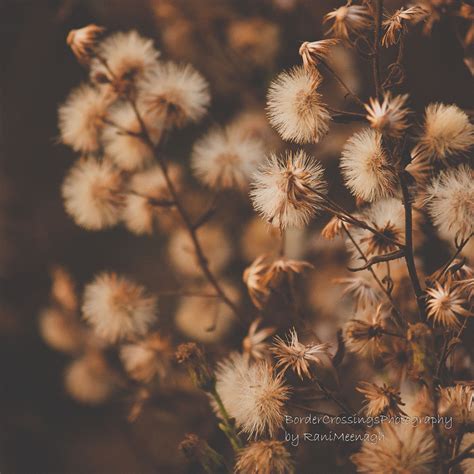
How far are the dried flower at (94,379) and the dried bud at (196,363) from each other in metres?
0.51

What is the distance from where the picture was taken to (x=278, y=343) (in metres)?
0.67

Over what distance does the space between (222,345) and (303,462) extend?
1.10ft

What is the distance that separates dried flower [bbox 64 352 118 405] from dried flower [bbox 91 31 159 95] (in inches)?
22.7

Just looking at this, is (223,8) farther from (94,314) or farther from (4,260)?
(4,260)

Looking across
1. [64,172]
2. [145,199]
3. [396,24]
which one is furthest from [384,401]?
[64,172]

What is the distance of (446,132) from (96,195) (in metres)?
0.56

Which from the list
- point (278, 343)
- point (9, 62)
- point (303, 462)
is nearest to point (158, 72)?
point (278, 343)

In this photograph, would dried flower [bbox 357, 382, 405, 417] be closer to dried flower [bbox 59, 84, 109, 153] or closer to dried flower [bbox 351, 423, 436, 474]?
dried flower [bbox 351, 423, 436, 474]

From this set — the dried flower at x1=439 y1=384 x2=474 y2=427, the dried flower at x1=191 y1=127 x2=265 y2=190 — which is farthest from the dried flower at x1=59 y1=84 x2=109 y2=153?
the dried flower at x1=439 y1=384 x2=474 y2=427

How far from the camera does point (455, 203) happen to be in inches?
24.9

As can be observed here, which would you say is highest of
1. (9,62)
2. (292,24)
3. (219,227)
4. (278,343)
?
(9,62)

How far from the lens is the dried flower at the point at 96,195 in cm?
93

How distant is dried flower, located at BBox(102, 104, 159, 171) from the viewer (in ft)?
3.06

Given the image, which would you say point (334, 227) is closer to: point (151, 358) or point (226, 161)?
point (226, 161)
